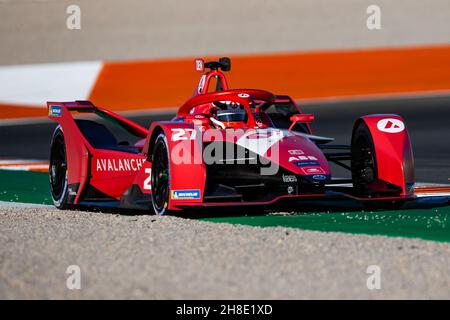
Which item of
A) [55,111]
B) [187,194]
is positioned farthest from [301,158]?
[55,111]

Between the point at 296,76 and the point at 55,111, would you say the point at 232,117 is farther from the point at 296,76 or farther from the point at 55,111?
the point at 296,76

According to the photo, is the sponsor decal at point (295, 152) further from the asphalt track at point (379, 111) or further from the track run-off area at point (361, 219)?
the asphalt track at point (379, 111)

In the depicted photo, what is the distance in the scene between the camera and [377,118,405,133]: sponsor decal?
10.4m

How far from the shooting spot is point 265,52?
2777cm

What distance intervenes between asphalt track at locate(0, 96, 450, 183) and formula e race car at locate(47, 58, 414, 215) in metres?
2.70

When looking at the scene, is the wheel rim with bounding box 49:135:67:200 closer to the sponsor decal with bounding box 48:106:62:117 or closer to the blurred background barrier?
the sponsor decal with bounding box 48:106:62:117

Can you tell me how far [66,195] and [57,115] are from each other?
954mm

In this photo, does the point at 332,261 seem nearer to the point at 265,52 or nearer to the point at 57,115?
the point at 57,115

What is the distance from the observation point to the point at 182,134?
9703mm

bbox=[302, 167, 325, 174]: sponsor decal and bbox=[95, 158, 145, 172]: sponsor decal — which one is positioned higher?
bbox=[95, 158, 145, 172]: sponsor decal

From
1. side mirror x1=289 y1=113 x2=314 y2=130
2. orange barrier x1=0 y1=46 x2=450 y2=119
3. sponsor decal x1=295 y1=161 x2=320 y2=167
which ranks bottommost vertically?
sponsor decal x1=295 y1=161 x2=320 y2=167

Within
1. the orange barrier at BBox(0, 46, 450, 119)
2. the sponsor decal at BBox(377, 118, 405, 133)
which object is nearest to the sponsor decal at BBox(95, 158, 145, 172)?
the sponsor decal at BBox(377, 118, 405, 133)
